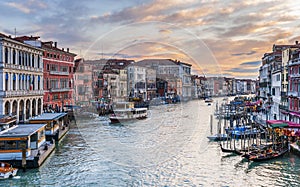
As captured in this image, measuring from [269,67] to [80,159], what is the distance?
20240 mm

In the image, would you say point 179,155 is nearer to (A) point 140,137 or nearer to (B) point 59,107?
(A) point 140,137

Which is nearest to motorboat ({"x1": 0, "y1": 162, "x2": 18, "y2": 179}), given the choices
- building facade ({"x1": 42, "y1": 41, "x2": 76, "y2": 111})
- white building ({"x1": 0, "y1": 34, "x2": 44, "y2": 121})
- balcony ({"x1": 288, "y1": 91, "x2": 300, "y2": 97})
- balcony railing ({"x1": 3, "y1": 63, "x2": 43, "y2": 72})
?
white building ({"x1": 0, "y1": 34, "x2": 44, "y2": 121})

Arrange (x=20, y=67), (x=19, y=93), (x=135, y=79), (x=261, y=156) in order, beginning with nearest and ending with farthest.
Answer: (x=261, y=156), (x=19, y=93), (x=20, y=67), (x=135, y=79)

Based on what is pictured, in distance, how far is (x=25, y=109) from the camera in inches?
705

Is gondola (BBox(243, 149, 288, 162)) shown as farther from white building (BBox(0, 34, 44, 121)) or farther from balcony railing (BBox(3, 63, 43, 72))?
balcony railing (BBox(3, 63, 43, 72))

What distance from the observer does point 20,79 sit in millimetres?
17453

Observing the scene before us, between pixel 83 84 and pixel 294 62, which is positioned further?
pixel 83 84

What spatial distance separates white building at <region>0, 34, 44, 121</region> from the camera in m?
15.7

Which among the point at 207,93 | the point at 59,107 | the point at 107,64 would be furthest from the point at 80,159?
the point at 207,93

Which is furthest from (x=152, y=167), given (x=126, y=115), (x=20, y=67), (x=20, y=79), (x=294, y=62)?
(x=126, y=115)

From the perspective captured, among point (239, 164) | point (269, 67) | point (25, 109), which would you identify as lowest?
point (239, 164)

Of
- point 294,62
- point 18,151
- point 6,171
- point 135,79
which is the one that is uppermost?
point 135,79

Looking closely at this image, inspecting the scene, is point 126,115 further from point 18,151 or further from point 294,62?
point 18,151

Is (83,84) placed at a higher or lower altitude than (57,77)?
lower
